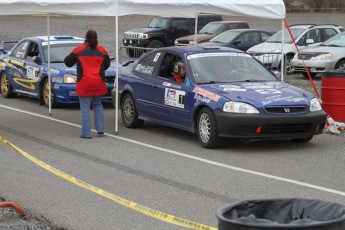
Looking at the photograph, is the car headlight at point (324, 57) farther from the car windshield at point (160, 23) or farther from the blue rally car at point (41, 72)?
the car windshield at point (160, 23)

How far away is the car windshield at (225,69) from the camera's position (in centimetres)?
1220

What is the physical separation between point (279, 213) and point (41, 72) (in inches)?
522

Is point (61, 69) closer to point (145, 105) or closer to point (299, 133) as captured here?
point (145, 105)

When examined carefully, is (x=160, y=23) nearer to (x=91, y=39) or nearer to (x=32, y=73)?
(x=32, y=73)

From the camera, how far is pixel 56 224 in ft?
23.3

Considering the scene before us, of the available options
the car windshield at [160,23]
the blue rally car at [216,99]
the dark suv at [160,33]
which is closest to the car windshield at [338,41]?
the blue rally car at [216,99]

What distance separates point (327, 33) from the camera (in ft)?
84.5

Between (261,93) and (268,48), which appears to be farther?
(268,48)

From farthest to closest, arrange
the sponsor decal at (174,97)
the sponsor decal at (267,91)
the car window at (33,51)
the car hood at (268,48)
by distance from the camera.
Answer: the car hood at (268,48), the car window at (33,51), the sponsor decal at (174,97), the sponsor decal at (267,91)

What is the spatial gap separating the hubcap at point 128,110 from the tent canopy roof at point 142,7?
161 cm

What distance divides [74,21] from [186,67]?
37.6 metres

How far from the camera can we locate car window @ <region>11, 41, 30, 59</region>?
18203mm

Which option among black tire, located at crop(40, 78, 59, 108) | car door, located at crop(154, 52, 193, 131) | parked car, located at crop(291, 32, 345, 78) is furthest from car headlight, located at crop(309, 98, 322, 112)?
parked car, located at crop(291, 32, 345, 78)

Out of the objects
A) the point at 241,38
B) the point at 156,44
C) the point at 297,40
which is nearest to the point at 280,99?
the point at 297,40
